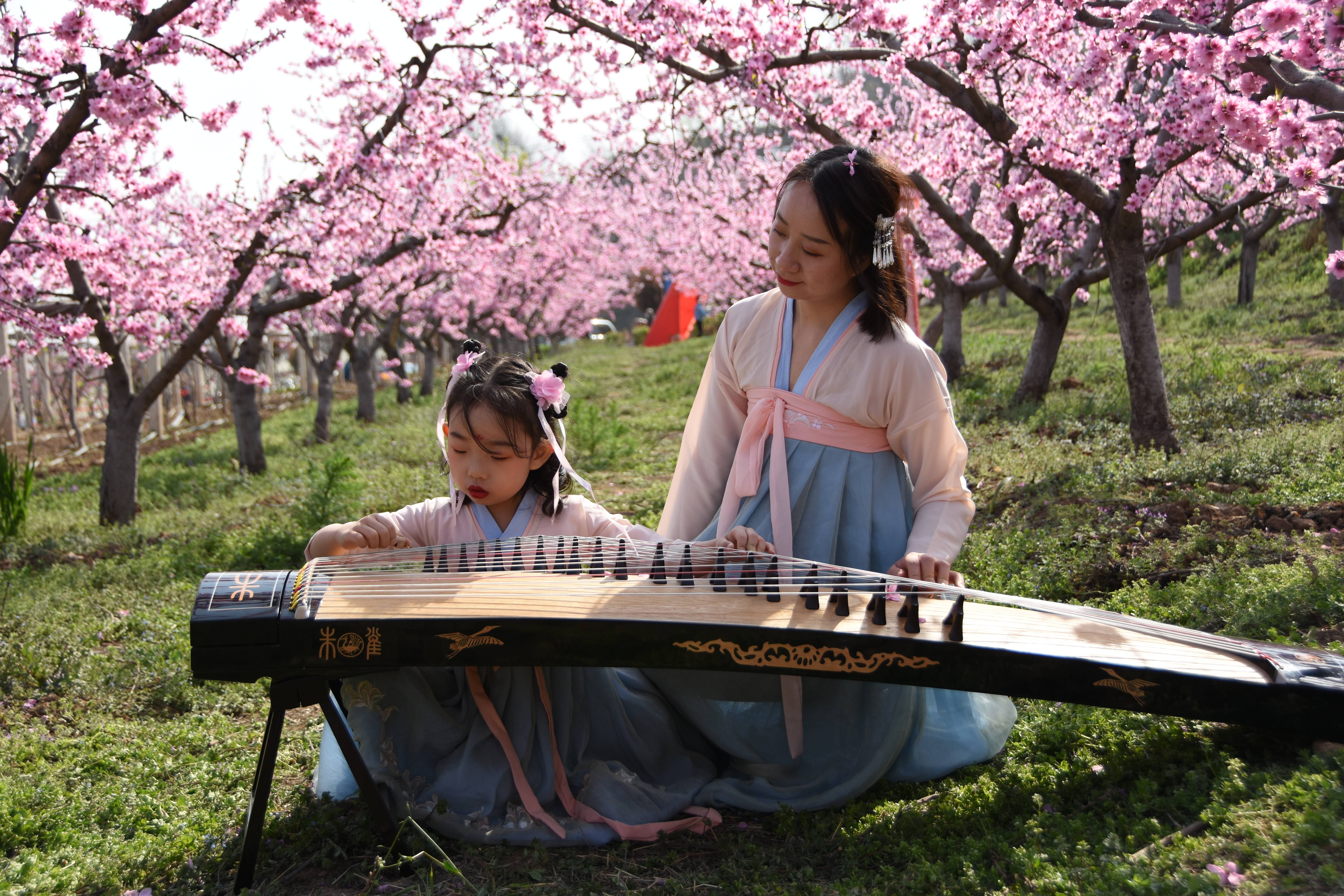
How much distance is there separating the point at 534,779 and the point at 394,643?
0.62 metres

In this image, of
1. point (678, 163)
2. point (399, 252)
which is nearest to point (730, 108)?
point (678, 163)

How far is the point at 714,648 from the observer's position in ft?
6.03

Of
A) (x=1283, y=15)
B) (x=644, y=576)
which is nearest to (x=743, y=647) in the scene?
(x=644, y=576)

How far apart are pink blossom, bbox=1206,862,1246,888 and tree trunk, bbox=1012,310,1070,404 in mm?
6698

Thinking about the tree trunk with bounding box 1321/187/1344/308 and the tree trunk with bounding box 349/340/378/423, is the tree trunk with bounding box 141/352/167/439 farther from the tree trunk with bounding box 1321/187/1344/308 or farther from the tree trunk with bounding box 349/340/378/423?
the tree trunk with bounding box 1321/187/1344/308

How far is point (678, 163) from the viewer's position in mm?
9695

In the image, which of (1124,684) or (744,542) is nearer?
(1124,684)

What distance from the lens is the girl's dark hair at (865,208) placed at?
2285mm

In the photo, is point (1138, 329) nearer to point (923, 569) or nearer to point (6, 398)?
point (923, 569)

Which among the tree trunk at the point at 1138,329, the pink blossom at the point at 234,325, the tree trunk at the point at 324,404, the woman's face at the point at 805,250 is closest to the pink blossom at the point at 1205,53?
the tree trunk at the point at 1138,329

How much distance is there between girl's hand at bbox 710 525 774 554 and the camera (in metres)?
2.22

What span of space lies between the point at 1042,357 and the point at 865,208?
6.30 metres

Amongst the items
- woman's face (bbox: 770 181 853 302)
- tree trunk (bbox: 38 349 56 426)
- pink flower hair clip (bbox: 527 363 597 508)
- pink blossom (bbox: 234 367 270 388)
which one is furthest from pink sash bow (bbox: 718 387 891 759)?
tree trunk (bbox: 38 349 56 426)

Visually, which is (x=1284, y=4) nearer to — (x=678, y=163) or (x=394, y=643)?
(x=394, y=643)
